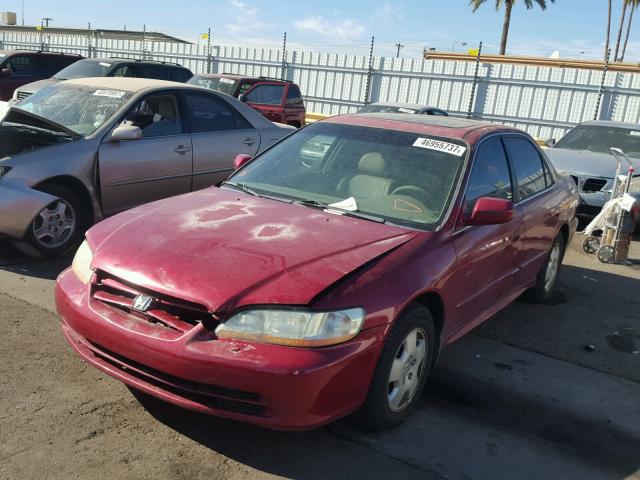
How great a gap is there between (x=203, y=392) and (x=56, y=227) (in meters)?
3.51

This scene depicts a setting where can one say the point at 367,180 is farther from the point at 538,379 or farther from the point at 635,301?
the point at 635,301

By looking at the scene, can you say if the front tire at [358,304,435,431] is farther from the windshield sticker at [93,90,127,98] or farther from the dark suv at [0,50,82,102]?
the dark suv at [0,50,82,102]

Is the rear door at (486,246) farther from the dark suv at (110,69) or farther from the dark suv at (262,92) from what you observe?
the dark suv at (110,69)

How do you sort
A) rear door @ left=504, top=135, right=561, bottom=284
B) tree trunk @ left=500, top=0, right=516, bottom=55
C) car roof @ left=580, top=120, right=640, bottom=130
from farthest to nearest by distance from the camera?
1. tree trunk @ left=500, top=0, right=516, bottom=55
2. car roof @ left=580, top=120, right=640, bottom=130
3. rear door @ left=504, top=135, right=561, bottom=284

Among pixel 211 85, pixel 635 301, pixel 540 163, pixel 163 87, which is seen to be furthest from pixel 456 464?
pixel 211 85

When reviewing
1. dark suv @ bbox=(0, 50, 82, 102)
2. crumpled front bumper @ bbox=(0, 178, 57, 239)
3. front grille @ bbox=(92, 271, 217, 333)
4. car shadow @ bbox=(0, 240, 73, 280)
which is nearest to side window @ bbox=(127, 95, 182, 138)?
crumpled front bumper @ bbox=(0, 178, 57, 239)

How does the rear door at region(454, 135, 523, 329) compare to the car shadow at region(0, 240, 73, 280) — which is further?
the car shadow at region(0, 240, 73, 280)

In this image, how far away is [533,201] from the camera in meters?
4.94

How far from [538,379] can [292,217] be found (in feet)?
6.53

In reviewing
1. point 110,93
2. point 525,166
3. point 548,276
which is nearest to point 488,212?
point 525,166

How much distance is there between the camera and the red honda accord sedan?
2.77 metres

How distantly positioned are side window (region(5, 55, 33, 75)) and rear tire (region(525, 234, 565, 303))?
44.0 feet

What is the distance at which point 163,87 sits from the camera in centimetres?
666

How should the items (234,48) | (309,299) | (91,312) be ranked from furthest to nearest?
1. (234,48)
2. (91,312)
3. (309,299)
